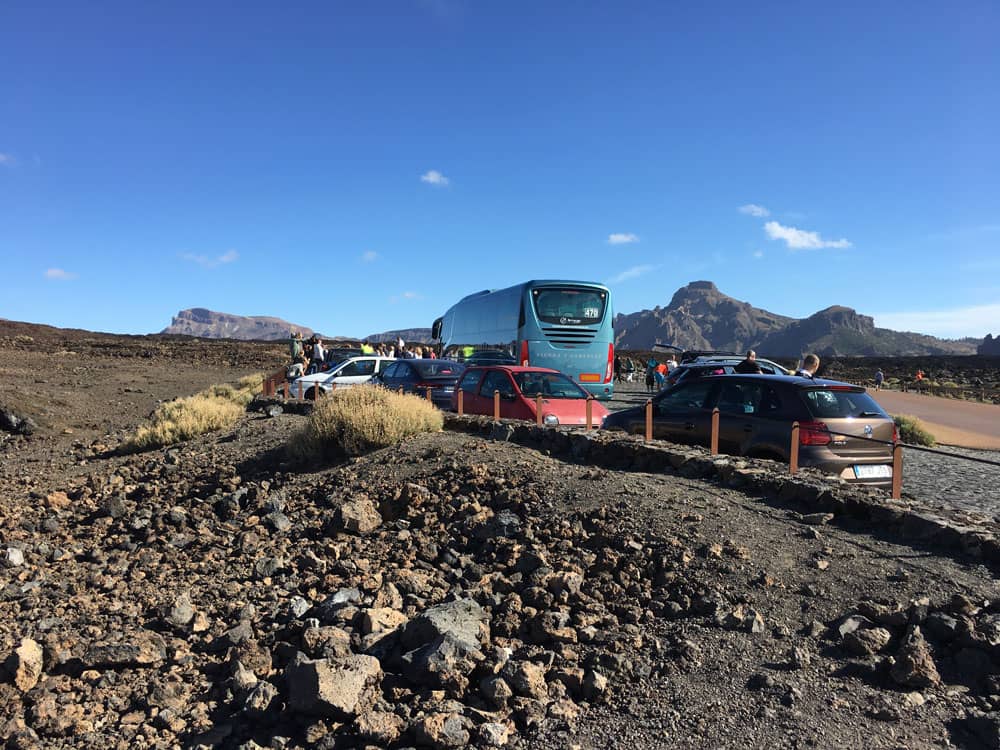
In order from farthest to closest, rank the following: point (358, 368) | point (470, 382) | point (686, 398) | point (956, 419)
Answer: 1. point (956, 419)
2. point (358, 368)
3. point (470, 382)
4. point (686, 398)

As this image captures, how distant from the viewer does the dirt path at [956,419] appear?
1939 cm

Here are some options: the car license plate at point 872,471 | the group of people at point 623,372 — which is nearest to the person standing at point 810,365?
the car license plate at point 872,471

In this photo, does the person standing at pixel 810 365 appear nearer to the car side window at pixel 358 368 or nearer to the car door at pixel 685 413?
the car door at pixel 685 413

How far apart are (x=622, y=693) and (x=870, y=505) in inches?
126

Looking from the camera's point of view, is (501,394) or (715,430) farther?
(501,394)

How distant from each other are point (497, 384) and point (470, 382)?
0.99 metres

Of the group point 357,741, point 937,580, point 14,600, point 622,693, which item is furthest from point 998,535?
point 14,600

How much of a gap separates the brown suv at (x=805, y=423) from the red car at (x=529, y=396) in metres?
2.97

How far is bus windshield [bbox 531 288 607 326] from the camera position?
61.8 ft

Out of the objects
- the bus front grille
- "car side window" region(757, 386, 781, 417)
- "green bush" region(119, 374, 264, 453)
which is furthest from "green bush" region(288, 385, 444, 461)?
the bus front grille

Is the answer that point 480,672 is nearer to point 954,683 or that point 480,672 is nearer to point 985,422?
point 954,683

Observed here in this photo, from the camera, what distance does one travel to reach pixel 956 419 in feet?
82.3

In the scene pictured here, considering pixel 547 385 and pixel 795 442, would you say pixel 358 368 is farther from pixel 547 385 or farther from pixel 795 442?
pixel 795 442

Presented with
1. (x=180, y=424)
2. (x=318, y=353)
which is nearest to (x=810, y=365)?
(x=180, y=424)
